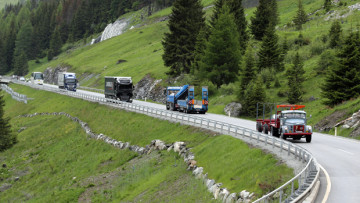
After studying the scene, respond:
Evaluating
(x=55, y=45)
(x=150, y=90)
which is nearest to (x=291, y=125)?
(x=150, y=90)

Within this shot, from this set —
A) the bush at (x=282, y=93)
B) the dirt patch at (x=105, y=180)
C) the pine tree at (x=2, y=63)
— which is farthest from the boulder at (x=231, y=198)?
the pine tree at (x=2, y=63)

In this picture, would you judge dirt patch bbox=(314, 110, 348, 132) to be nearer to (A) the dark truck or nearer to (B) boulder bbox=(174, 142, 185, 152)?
(B) boulder bbox=(174, 142, 185, 152)

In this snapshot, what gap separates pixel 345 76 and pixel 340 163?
72.9 feet

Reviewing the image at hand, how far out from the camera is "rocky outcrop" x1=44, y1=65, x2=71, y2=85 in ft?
424

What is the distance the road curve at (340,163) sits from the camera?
15.4 meters

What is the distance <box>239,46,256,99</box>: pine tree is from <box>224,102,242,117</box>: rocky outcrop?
3.98ft

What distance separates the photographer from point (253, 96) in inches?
1945

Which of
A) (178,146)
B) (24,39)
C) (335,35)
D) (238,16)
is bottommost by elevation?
(178,146)

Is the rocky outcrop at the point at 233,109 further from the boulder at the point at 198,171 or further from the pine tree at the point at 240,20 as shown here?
the boulder at the point at 198,171

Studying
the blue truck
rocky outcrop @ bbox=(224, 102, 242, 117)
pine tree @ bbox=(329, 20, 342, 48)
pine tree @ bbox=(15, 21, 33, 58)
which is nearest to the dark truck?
the blue truck

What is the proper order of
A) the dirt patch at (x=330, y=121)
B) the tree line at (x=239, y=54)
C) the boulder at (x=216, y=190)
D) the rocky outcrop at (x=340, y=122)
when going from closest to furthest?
the boulder at (x=216, y=190), the rocky outcrop at (x=340, y=122), the dirt patch at (x=330, y=121), the tree line at (x=239, y=54)

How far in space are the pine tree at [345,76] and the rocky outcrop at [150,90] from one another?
34.5 m

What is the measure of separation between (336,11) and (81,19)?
123 metres

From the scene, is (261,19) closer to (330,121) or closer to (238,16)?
(238,16)
